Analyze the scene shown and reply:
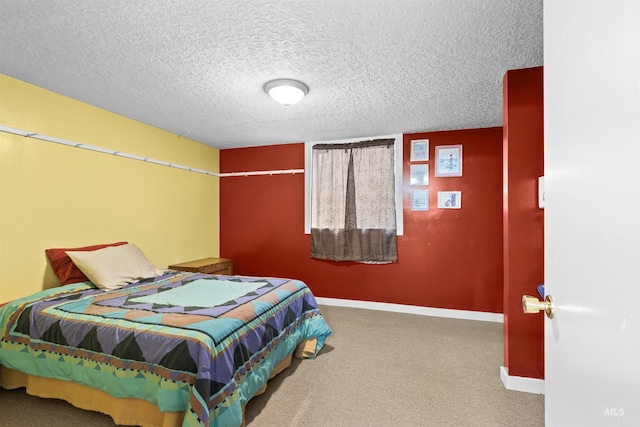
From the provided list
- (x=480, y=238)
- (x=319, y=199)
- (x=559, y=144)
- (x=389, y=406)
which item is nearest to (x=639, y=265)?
(x=559, y=144)

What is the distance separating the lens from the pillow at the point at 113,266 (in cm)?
260

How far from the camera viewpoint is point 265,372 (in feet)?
6.81

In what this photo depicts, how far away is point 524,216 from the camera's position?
2.21m

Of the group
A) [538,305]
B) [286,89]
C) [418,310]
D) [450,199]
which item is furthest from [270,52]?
[418,310]

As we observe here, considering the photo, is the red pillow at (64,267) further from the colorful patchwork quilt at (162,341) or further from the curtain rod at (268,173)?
the curtain rod at (268,173)

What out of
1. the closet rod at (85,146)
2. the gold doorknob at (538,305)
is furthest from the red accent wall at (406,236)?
the gold doorknob at (538,305)

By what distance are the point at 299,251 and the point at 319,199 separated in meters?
0.86

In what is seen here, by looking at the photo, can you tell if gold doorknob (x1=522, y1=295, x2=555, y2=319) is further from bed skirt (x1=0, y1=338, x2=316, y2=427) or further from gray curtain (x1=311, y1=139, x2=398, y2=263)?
gray curtain (x1=311, y1=139, x2=398, y2=263)

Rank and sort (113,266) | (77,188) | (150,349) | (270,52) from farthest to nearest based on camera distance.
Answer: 1. (77,188)
2. (113,266)
3. (270,52)
4. (150,349)

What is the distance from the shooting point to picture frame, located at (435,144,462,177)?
3.83m

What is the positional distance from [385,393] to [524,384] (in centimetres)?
104

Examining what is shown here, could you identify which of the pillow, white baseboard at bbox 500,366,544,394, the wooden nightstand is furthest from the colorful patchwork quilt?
white baseboard at bbox 500,366,544,394

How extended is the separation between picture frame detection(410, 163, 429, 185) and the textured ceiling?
0.84 metres

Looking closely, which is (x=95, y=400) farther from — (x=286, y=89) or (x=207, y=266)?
(x=286, y=89)
